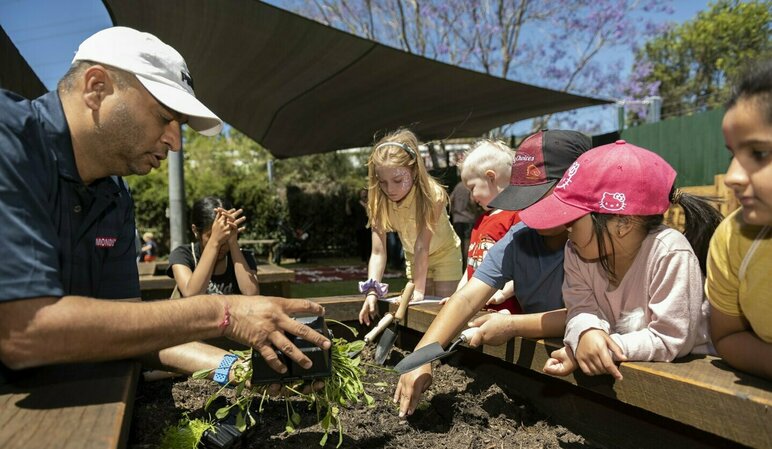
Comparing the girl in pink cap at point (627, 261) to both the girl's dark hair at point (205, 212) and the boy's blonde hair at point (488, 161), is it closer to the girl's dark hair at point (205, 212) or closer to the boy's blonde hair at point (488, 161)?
the boy's blonde hair at point (488, 161)

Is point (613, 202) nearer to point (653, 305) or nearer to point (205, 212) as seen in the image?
point (653, 305)

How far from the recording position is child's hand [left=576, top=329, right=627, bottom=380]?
53.9 inches

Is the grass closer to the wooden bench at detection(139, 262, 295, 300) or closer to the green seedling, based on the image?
the wooden bench at detection(139, 262, 295, 300)

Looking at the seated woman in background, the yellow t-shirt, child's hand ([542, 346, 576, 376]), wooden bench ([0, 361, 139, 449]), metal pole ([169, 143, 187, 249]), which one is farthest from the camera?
metal pole ([169, 143, 187, 249])

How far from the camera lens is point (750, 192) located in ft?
3.49

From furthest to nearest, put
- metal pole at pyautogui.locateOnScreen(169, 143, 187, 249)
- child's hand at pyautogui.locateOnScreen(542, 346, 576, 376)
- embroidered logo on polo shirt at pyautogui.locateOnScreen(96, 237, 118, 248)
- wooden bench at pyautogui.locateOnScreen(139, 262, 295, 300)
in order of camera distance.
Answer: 1. metal pole at pyautogui.locateOnScreen(169, 143, 187, 249)
2. wooden bench at pyautogui.locateOnScreen(139, 262, 295, 300)
3. embroidered logo on polo shirt at pyautogui.locateOnScreen(96, 237, 118, 248)
4. child's hand at pyautogui.locateOnScreen(542, 346, 576, 376)

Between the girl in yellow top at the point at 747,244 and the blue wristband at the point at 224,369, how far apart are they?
1336mm

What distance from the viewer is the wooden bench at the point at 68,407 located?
3.00 feet

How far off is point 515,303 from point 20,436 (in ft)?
6.16

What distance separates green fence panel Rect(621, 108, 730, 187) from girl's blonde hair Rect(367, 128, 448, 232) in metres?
7.64

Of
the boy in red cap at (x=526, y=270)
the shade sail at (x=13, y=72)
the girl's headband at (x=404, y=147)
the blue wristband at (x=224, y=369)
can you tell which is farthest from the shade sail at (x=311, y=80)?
the blue wristband at (x=224, y=369)

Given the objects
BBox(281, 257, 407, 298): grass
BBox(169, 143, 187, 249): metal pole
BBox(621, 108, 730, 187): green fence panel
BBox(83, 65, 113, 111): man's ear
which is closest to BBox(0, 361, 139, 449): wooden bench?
BBox(83, 65, 113, 111): man's ear

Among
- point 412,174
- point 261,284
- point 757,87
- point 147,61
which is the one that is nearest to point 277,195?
point 261,284

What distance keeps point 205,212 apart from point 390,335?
1483 mm
